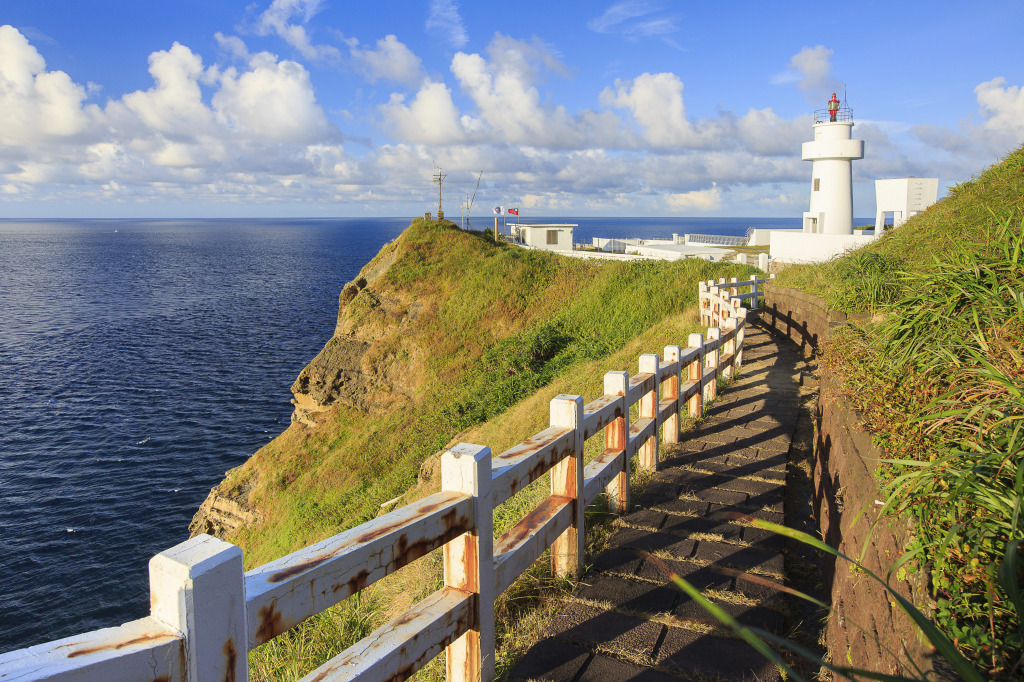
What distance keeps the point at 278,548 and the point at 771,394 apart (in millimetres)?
13609

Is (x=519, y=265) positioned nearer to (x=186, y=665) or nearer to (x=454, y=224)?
(x=454, y=224)

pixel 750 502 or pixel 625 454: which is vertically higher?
pixel 625 454

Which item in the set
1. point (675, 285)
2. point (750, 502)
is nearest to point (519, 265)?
point (675, 285)

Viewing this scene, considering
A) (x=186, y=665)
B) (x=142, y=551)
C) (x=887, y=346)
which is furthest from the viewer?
(x=142, y=551)

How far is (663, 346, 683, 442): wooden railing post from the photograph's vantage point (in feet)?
21.9

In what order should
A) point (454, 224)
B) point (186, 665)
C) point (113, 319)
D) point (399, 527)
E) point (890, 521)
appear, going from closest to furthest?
point (186, 665), point (399, 527), point (890, 521), point (454, 224), point (113, 319)

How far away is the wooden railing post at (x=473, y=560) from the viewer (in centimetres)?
295

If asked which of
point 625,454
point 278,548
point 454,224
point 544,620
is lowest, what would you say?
point 278,548

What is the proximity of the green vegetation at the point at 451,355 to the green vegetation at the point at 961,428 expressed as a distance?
10.1 metres

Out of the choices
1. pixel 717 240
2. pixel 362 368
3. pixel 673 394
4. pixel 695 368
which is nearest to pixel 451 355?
pixel 362 368

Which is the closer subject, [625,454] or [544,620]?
[544,620]

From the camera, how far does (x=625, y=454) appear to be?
508cm

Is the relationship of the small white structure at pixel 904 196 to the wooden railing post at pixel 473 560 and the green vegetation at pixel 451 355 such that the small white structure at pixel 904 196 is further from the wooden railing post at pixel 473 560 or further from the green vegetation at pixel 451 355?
the wooden railing post at pixel 473 560

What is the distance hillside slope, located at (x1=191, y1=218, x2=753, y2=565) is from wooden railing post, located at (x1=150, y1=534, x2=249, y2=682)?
49.4ft
